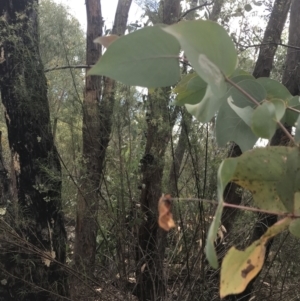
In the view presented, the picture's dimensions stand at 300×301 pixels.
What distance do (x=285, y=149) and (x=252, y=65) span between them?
6.78 ft

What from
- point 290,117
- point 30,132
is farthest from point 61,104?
point 290,117

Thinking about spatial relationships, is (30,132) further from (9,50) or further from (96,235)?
(96,235)

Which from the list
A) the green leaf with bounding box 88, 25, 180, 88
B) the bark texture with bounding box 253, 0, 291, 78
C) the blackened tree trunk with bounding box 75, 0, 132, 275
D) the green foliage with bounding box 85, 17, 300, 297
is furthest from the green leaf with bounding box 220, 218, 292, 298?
A: the bark texture with bounding box 253, 0, 291, 78

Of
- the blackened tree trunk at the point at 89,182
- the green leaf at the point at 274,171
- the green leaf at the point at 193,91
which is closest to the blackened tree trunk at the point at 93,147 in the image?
the blackened tree trunk at the point at 89,182

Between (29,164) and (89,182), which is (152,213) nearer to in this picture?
(89,182)

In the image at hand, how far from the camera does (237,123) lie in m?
0.31

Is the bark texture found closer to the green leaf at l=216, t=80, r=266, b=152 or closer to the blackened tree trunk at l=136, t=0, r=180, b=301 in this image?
the blackened tree trunk at l=136, t=0, r=180, b=301

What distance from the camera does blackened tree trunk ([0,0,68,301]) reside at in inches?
80.7

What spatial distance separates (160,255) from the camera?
199 centimetres

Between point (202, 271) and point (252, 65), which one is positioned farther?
point (252, 65)

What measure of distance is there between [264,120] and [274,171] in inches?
1.2

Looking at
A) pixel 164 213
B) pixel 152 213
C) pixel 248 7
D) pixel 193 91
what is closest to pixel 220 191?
pixel 164 213

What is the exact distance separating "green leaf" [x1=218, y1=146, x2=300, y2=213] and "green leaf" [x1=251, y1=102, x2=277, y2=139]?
1 cm

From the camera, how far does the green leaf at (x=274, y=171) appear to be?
0.76ft
